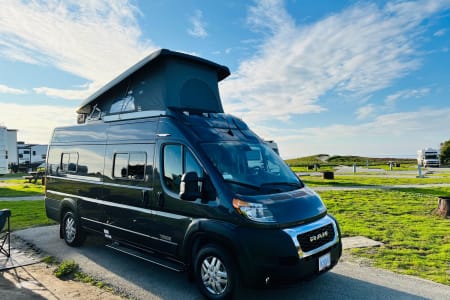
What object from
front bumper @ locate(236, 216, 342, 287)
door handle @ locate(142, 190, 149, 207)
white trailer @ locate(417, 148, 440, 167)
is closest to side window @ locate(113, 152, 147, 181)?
door handle @ locate(142, 190, 149, 207)

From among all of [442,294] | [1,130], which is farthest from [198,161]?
[1,130]

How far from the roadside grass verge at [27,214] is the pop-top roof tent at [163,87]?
14.1ft

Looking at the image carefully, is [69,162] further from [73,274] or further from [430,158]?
[430,158]

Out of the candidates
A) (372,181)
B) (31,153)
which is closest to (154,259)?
(372,181)

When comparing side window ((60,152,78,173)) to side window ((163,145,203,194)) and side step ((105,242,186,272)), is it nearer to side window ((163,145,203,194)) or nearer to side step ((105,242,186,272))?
side step ((105,242,186,272))

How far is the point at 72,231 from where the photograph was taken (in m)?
7.23

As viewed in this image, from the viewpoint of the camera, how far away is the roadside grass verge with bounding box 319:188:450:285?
579 cm

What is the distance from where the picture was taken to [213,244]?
14.4 ft

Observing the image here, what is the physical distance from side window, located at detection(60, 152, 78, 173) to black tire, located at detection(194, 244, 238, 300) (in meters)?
4.20

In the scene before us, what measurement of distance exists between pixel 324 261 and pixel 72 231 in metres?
5.39

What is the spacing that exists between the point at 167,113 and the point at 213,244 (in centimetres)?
217

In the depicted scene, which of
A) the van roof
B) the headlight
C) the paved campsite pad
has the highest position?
the van roof

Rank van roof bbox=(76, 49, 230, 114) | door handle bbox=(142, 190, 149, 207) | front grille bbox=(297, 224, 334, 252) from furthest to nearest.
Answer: van roof bbox=(76, 49, 230, 114) → door handle bbox=(142, 190, 149, 207) → front grille bbox=(297, 224, 334, 252)

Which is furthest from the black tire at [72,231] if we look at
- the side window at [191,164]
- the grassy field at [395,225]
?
the side window at [191,164]
